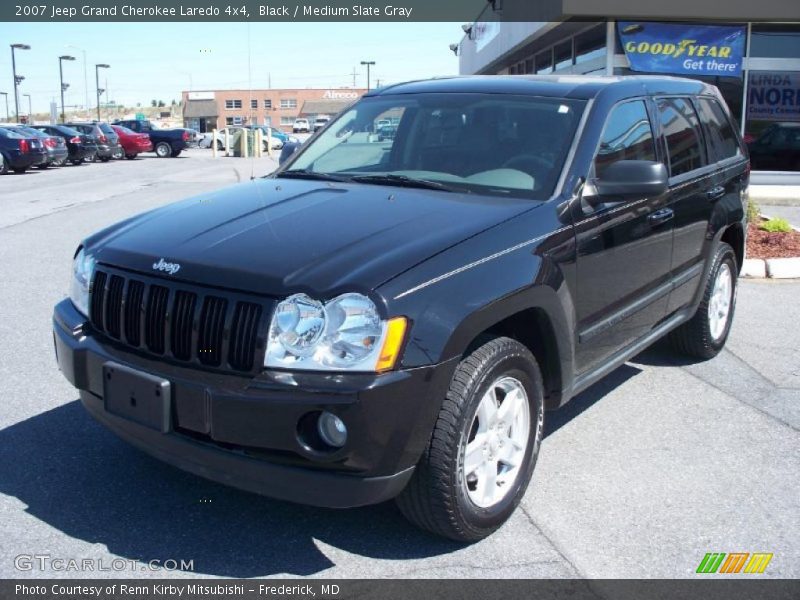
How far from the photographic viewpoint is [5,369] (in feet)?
17.3

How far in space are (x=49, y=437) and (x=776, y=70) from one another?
17.3 metres

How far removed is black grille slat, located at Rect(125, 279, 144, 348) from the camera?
3.22m

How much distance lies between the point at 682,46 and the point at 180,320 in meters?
16.6

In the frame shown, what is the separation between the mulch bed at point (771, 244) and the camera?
9.20 m

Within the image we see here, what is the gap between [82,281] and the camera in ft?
11.9

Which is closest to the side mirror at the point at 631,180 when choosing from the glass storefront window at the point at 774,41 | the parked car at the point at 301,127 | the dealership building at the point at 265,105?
the glass storefront window at the point at 774,41

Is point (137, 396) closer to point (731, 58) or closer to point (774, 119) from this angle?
point (731, 58)

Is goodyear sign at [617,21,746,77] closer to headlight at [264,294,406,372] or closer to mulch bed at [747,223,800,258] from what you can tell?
mulch bed at [747,223,800,258]

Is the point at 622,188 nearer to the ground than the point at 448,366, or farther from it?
farther from it

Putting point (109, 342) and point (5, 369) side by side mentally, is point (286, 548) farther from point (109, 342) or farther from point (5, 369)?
point (5, 369)

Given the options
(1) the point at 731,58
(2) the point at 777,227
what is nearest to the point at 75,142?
(1) the point at 731,58

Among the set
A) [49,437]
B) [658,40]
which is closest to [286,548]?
[49,437]

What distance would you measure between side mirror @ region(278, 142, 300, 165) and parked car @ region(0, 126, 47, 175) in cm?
2334

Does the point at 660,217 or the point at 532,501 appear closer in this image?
the point at 532,501
